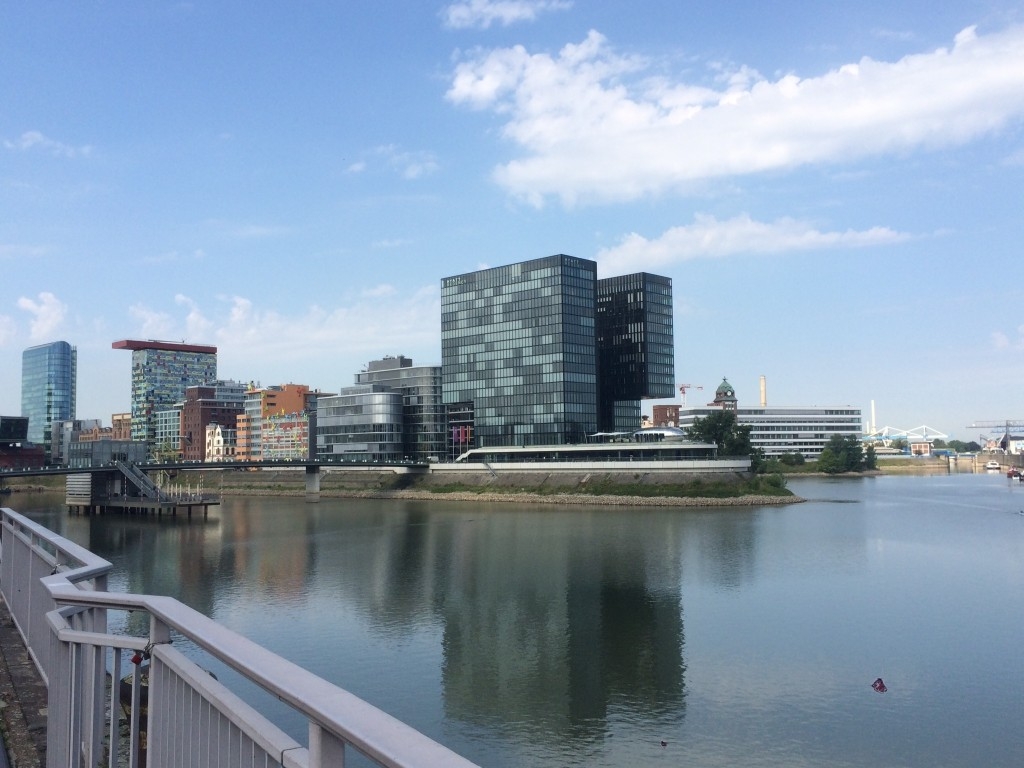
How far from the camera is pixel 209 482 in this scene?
172875 mm

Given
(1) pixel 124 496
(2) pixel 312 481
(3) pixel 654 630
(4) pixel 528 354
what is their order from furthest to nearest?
(4) pixel 528 354 → (2) pixel 312 481 → (1) pixel 124 496 → (3) pixel 654 630

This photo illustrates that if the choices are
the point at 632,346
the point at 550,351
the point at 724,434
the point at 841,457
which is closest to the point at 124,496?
the point at 550,351

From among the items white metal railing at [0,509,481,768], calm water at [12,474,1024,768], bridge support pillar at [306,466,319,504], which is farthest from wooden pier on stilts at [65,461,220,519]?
white metal railing at [0,509,481,768]

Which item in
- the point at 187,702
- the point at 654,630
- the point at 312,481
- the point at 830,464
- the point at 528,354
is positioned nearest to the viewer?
the point at 187,702

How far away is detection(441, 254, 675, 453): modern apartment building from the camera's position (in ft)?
509

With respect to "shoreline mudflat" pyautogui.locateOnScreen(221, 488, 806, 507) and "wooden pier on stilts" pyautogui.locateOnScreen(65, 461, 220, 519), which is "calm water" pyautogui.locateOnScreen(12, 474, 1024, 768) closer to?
"shoreline mudflat" pyautogui.locateOnScreen(221, 488, 806, 507)

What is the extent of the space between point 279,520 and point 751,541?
193 feet

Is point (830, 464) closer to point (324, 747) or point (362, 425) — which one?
point (362, 425)

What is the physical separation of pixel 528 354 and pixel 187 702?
153552 millimetres

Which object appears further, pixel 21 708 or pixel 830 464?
pixel 830 464

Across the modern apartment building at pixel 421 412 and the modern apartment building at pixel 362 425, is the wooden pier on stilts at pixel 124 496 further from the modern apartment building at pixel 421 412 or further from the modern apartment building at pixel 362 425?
the modern apartment building at pixel 421 412

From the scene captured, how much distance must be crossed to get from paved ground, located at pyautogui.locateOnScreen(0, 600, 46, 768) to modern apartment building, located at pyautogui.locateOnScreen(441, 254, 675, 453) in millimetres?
142395

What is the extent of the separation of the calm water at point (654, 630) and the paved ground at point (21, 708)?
1493 cm

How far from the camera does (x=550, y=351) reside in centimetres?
15575
